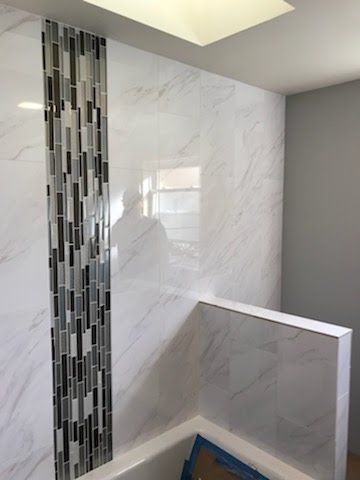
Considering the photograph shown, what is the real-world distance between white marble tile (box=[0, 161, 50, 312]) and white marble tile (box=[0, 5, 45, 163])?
7 cm

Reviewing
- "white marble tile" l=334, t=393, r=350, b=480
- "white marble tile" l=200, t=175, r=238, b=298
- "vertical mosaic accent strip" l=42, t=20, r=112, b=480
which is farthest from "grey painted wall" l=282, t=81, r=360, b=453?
"vertical mosaic accent strip" l=42, t=20, r=112, b=480

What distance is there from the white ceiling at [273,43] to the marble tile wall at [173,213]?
0.12 meters

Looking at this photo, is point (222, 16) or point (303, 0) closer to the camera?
point (303, 0)

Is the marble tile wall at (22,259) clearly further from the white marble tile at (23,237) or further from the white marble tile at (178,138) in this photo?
the white marble tile at (178,138)

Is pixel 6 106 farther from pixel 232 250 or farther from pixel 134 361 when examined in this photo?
pixel 232 250

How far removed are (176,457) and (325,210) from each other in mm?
1792

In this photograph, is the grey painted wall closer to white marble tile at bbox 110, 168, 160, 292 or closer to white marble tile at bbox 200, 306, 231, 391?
white marble tile at bbox 200, 306, 231, 391

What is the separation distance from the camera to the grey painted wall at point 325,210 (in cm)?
246

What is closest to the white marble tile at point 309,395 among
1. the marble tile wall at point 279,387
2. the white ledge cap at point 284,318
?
the marble tile wall at point 279,387

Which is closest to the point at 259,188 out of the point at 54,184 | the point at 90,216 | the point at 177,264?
the point at 177,264

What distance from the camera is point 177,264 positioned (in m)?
2.18

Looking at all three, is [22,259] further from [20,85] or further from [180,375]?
[180,375]

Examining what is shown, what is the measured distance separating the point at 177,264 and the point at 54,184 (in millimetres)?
838

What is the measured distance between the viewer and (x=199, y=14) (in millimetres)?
1832
